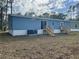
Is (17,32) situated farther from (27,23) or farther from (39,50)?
(39,50)

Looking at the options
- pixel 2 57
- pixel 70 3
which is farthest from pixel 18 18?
pixel 70 3

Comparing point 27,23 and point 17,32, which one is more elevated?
point 27,23

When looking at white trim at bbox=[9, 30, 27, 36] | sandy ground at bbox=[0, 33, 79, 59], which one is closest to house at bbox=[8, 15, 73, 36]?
white trim at bbox=[9, 30, 27, 36]

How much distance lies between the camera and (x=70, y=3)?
63250mm


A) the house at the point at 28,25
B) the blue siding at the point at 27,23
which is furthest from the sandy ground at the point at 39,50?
the blue siding at the point at 27,23

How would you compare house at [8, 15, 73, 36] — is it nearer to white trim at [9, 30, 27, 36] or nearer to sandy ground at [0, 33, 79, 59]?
white trim at [9, 30, 27, 36]

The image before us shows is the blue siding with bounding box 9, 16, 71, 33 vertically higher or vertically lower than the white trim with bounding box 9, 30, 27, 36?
higher

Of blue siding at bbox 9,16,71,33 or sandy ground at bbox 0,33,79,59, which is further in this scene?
blue siding at bbox 9,16,71,33

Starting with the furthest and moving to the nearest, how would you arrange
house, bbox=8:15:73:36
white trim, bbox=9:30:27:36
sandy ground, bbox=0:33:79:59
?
house, bbox=8:15:73:36 < white trim, bbox=9:30:27:36 < sandy ground, bbox=0:33:79:59

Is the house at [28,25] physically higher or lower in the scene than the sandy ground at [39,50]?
higher

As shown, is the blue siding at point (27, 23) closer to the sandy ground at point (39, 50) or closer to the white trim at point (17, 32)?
the white trim at point (17, 32)

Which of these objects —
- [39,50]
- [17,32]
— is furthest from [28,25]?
[39,50]

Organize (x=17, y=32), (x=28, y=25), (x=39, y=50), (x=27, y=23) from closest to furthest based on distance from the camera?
(x=39, y=50)
(x=17, y=32)
(x=27, y=23)
(x=28, y=25)

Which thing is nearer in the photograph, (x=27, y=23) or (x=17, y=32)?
(x=17, y=32)
